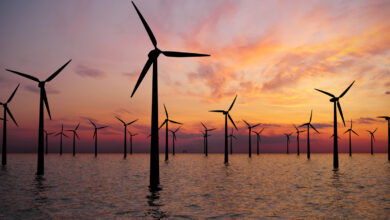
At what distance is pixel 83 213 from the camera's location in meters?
22.6

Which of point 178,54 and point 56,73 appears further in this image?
point 56,73

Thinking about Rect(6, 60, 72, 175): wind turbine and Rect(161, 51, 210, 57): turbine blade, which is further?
Rect(6, 60, 72, 175): wind turbine

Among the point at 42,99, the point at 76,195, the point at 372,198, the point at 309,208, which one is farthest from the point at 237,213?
the point at 42,99

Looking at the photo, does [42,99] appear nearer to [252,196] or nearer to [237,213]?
[252,196]

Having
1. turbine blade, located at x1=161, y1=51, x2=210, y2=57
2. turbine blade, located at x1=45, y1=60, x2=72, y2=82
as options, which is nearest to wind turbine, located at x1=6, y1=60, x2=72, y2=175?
turbine blade, located at x1=45, y1=60, x2=72, y2=82

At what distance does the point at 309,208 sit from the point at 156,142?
17860 millimetres

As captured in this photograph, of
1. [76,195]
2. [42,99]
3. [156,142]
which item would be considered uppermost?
[42,99]

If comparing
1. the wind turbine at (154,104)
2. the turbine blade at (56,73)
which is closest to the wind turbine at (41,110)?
the turbine blade at (56,73)

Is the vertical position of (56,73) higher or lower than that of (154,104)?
higher

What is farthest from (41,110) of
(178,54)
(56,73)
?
(178,54)

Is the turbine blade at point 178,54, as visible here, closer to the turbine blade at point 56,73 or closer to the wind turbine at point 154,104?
the wind turbine at point 154,104

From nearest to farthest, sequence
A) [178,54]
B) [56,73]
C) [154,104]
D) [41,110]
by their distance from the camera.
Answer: [154,104], [178,54], [41,110], [56,73]

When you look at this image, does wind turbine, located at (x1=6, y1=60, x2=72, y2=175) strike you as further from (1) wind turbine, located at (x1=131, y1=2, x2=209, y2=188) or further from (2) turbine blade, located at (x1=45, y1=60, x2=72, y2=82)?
(1) wind turbine, located at (x1=131, y1=2, x2=209, y2=188)

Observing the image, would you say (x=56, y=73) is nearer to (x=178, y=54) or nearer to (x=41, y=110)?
(x=41, y=110)
